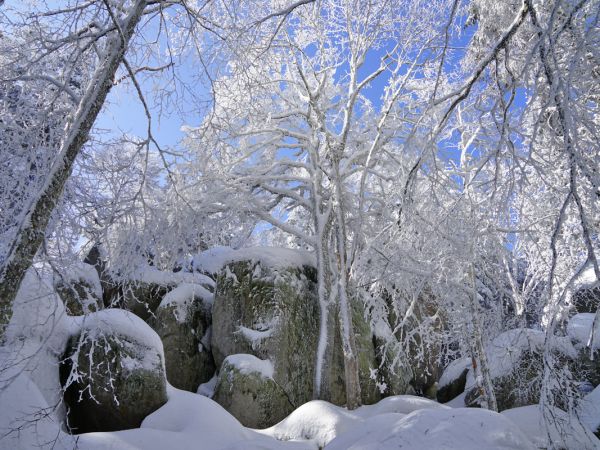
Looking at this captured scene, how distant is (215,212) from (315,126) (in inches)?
128

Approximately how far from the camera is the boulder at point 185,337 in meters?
10.1

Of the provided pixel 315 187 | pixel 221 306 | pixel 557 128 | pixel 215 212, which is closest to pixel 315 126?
pixel 315 187

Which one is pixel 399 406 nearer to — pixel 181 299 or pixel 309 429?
pixel 309 429

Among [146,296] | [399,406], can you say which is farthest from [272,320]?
[146,296]

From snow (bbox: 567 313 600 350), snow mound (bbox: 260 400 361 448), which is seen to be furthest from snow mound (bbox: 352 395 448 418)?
snow (bbox: 567 313 600 350)

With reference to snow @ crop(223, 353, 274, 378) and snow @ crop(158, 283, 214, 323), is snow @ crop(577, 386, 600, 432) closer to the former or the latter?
snow @ crop(223, 353, 274, 378)

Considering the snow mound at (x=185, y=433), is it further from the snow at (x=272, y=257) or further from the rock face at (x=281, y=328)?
the snow at (x=272, y=257)

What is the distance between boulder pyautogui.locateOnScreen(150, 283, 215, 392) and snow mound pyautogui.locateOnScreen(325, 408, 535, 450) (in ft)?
24.0

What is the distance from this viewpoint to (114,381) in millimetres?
6684

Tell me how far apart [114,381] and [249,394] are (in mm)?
2673

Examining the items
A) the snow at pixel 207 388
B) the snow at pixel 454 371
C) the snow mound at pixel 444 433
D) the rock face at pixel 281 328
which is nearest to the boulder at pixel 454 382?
the snow at pixel 454 371

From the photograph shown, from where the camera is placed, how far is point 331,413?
701 cm

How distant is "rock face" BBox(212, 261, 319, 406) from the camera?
30.0ft

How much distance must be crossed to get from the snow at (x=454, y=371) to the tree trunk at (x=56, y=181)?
36.7 feet
